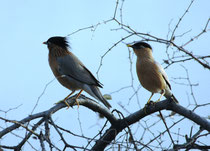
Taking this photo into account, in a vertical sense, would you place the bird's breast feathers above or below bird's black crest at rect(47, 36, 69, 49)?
below

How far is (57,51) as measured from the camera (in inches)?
240

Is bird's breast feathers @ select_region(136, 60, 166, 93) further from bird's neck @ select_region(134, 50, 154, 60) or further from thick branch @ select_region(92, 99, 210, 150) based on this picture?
thick branch @ select_region(92, 99, 210, 150)

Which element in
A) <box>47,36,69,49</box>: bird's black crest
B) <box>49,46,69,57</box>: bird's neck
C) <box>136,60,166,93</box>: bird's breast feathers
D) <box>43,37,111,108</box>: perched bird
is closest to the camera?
<box>136,60,166,93</box>: bird's breast feathers

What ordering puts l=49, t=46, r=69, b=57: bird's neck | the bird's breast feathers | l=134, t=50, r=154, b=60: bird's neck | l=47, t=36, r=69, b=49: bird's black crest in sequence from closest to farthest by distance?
the bird's breast feathers < l=134, t=50, r=154, b=60: bird's neck < l=49, t=46, r=69, b=57: bird's neck < l=47, t=36, r=69, b=49: bird's black crest

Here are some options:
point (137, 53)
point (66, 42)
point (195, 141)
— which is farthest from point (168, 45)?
point (66, 42)

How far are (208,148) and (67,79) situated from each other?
9.34ft

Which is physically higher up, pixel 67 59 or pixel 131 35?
pixel 67 59

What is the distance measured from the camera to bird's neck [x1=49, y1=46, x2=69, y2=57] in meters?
6.02

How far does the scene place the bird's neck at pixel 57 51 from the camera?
6020 millimetres

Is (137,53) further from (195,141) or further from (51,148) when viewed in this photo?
(51,148)

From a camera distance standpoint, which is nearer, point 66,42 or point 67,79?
point 67,79

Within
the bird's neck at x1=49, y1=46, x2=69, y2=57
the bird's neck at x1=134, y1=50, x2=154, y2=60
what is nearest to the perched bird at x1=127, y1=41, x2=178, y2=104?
the bird's neck at x1=134, y1=50, x2=154, y2=60

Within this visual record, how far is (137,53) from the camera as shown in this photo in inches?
213

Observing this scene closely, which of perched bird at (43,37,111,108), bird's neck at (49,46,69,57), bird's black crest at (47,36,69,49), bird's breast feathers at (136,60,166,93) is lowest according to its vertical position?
bird's breast feathers at (136,60,166,93)
